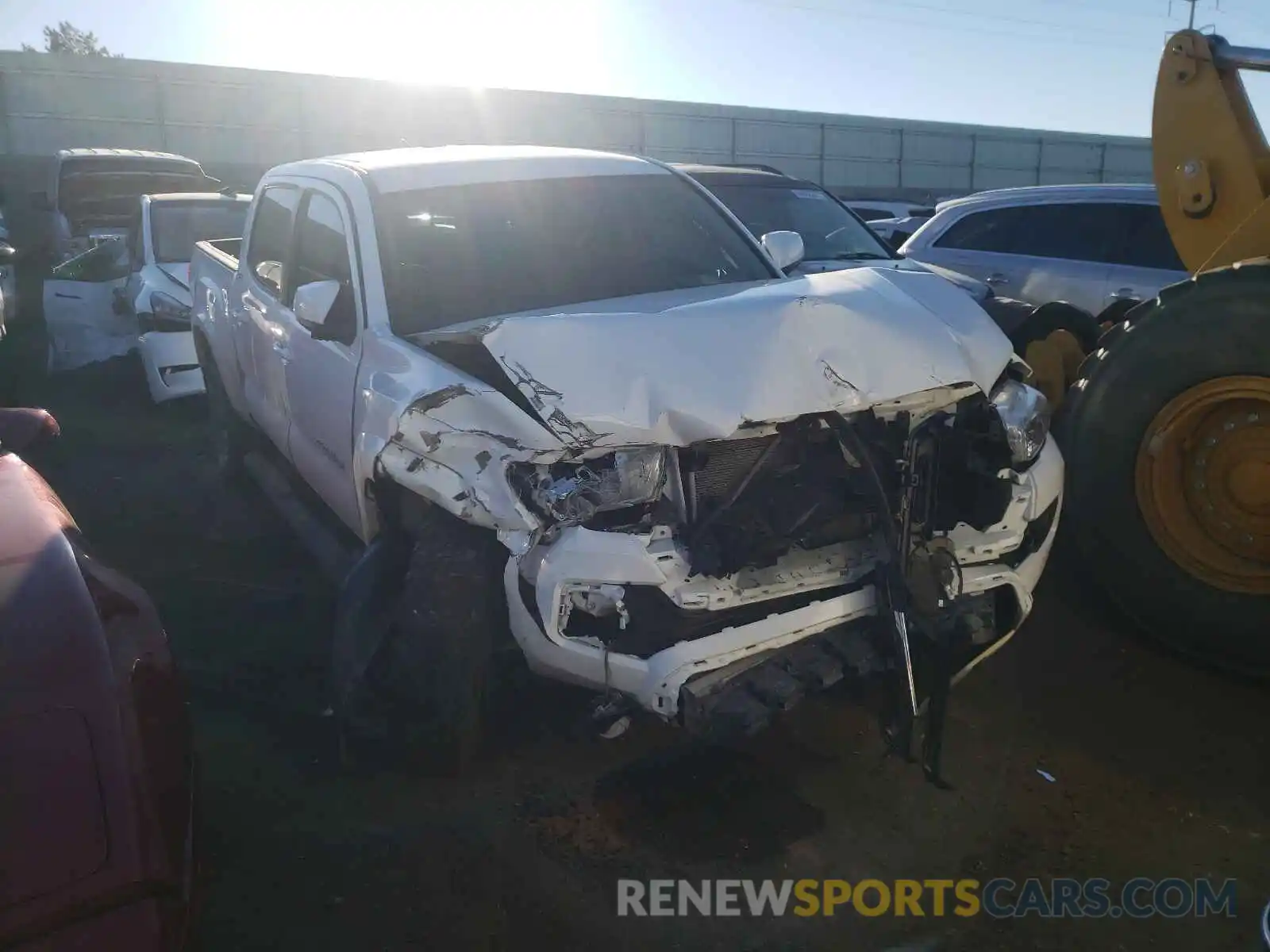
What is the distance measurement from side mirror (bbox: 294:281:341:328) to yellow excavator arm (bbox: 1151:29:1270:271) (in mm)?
3664

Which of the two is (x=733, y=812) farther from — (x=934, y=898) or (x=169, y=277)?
(x=169, y=277)

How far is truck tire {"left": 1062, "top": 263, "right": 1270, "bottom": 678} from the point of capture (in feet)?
12.1

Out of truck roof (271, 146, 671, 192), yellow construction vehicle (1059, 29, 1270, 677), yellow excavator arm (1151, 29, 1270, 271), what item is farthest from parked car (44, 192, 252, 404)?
yellow excavator arm (1151, 29, 1270, 271)

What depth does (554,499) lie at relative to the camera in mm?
2939

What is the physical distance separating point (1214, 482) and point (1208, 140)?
1927 mm

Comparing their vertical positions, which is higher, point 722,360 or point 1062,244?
point 722,360

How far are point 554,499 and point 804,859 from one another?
1.26m

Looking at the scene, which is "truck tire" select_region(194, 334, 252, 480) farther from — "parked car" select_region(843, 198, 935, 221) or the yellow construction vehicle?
"parked car" select_region(843, 198, 935, 221)

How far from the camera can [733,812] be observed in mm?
3199

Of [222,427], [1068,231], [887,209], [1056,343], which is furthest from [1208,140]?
[887,209]

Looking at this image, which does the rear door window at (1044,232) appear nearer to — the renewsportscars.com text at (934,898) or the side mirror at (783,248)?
the side mirror at (783,248)

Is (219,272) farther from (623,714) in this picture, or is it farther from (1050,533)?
(1050,533)

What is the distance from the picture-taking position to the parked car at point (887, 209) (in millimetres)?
15562

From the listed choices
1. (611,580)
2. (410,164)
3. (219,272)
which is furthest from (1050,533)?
(219,272)
